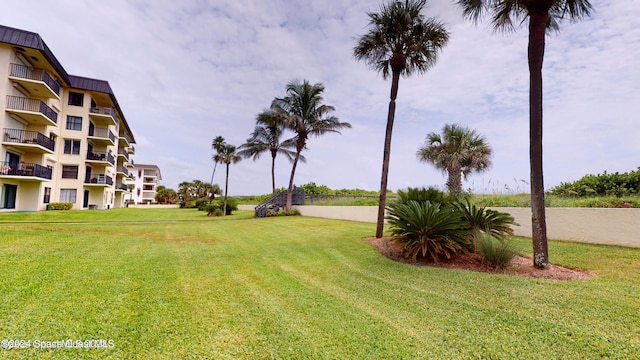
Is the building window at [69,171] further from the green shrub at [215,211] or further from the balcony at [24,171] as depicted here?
the green shrub at [215,211]

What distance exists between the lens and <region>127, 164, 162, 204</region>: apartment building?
69.9 meters

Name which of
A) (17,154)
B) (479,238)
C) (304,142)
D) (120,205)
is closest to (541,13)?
(479,238)

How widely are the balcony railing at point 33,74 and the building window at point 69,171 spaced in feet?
25.3

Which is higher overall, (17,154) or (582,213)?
(17,154)

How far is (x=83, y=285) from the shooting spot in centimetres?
416

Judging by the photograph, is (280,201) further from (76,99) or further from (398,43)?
(76,99)

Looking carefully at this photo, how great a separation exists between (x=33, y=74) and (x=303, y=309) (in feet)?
97.9

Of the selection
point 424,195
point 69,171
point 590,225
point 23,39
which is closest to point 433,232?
point 424,195

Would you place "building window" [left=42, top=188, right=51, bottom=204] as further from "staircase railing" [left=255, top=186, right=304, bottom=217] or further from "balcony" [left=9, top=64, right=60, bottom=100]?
"staircase railing" [left=255, top=186, right=304, bottom=217]

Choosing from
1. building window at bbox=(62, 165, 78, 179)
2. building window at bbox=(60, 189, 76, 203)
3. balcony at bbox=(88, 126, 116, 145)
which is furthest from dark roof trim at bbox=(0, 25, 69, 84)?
building window at bbox=(60, 189, 76, 203)

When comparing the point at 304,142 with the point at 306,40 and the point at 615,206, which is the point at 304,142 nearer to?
the point at 306,40

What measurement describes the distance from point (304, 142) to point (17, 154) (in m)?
21.9

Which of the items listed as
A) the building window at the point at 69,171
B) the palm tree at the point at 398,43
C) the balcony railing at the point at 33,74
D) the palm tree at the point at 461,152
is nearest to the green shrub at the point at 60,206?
the building window at the point at 69,171

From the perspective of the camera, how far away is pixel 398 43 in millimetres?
10031
